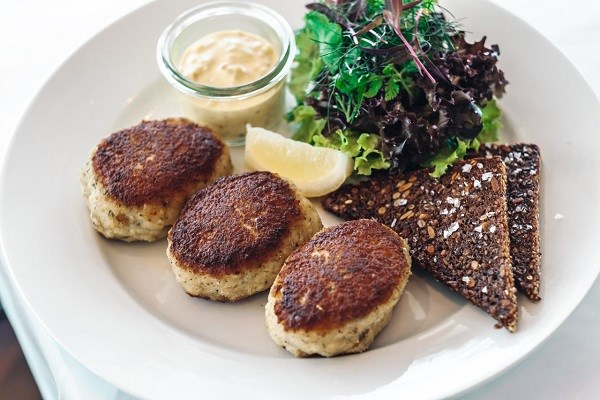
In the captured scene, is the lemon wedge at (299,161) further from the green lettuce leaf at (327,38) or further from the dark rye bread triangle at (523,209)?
the dark rye bread triangle at (523,209)

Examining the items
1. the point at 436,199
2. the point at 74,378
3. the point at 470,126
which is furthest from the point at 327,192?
the point at 74,378

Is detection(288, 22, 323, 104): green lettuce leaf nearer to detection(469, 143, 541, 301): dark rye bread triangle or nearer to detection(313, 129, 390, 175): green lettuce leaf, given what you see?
detection(313, 129, 390, 175): green lettuce leaf

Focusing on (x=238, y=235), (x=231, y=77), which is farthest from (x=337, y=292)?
(x=231, y=77)

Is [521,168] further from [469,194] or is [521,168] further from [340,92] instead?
[340,92]

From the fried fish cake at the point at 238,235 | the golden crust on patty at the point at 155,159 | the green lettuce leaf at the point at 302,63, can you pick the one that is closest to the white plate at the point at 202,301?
the fried fish cake at the point at 238,235

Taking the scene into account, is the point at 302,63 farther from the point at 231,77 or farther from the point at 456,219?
the point at 456,219
